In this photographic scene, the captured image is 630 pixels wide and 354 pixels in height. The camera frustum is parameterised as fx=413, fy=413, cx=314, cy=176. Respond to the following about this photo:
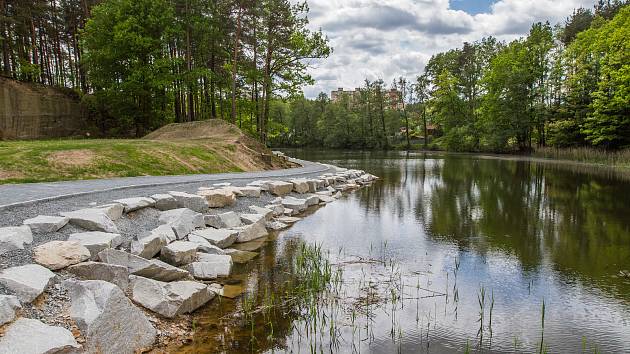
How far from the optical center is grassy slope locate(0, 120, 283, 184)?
48.0 feet

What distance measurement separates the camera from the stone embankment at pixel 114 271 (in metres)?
4.67

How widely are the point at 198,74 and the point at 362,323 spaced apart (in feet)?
89.3

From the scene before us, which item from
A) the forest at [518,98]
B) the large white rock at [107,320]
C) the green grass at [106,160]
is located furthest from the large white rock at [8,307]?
the forest at [518,98]

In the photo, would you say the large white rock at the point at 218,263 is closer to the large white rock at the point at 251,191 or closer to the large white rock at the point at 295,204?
the large white rock at the point at 251,191

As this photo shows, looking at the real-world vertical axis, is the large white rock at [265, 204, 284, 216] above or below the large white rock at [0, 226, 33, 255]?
below

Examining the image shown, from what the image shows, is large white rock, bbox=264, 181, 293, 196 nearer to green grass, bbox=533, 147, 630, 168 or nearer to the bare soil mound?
the bare soil mound

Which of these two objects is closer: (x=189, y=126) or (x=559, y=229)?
(x=559, y=229)

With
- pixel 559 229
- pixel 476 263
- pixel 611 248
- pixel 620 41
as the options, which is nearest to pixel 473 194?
pixel 559 229

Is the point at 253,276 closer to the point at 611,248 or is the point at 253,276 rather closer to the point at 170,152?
the point at 611,248

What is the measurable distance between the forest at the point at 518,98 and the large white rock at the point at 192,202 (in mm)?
24252

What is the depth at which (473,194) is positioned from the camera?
19.7m

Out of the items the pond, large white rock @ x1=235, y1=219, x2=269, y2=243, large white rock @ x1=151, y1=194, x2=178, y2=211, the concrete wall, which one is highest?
the concrete wall

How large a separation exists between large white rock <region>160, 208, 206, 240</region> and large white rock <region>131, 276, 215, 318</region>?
9.32 feet

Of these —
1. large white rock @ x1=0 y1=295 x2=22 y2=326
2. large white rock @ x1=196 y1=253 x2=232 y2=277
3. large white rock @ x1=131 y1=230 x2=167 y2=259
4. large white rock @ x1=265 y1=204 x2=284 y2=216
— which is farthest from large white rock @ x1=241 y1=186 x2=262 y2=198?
large white rock @ x1=0 y1=295 x2=22 y2=326
